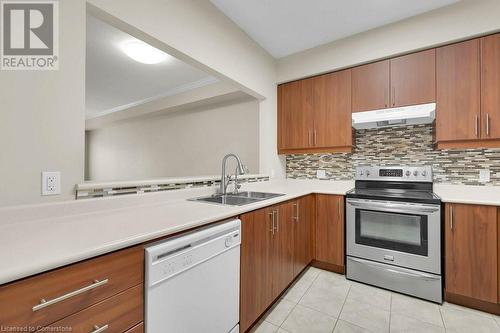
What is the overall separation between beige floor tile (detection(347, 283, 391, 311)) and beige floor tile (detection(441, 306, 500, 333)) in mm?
366

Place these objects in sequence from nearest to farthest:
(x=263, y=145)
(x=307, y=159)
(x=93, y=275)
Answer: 1. (x=93, y=275)
2. (x=263, y=145)
3. (x=307, y=159)

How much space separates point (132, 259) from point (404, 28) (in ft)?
9.66

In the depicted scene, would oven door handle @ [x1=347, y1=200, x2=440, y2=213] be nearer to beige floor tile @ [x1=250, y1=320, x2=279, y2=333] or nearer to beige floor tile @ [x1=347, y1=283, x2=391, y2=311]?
beige floor tile @ [x1=347, y1=283, x2=391, y2=311]

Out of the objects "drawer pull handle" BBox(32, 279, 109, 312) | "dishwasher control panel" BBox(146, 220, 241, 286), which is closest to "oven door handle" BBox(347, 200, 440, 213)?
"dishwasher control panel" BBox(146, 220, 241, 286)

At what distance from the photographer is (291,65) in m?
2.85

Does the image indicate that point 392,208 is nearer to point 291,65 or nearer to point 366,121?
point 366,121

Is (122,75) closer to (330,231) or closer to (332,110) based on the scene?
(332,110)

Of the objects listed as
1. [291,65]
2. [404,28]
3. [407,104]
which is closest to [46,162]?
[291,65]

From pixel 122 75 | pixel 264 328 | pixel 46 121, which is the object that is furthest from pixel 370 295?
pixel 122 75

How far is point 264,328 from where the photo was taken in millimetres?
1550

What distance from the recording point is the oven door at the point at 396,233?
1.82 metres

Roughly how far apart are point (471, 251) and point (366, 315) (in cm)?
96

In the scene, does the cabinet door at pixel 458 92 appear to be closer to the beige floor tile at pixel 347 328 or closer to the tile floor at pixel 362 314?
the tile floor at pixel 362 314

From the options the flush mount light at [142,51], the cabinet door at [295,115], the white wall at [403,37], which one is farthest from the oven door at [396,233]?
the flush mount light at [142,51]
